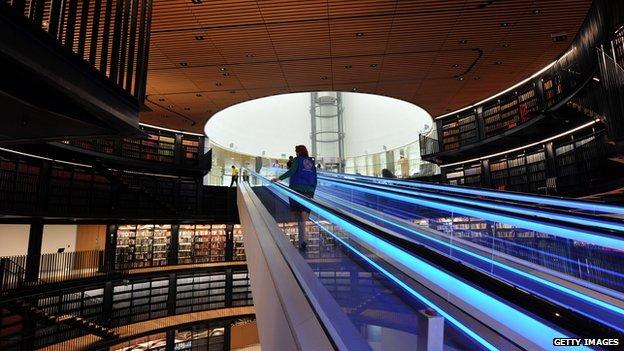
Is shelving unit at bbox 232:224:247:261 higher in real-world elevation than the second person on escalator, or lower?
lower

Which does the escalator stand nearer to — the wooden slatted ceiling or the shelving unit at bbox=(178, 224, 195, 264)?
the wooden slatted ceiling

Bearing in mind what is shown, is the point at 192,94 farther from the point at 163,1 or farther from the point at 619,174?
the point at 619,174

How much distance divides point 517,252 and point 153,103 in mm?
12938

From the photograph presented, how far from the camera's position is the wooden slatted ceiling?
287 inches

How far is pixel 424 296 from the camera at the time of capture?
2.13 meters

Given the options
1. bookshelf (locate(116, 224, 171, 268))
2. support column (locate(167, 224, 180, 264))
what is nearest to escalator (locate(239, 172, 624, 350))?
bookshelf (locate(116, 224, 171, 268))

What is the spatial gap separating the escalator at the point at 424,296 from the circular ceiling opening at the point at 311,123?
761 inches

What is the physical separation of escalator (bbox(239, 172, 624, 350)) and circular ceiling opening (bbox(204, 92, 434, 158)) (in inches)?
761

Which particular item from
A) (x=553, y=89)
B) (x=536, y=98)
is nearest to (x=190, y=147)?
(x=536, y=98)

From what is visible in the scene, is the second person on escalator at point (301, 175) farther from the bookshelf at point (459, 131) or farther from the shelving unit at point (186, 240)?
the shelving unit at point (186, 240)

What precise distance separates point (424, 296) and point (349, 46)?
7.93 m

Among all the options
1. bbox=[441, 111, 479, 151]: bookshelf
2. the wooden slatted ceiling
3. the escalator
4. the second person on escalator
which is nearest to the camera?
the escalator

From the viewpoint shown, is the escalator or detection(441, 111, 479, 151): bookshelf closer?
the escalator

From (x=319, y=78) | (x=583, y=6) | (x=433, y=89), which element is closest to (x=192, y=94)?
(x=319, y=78)
